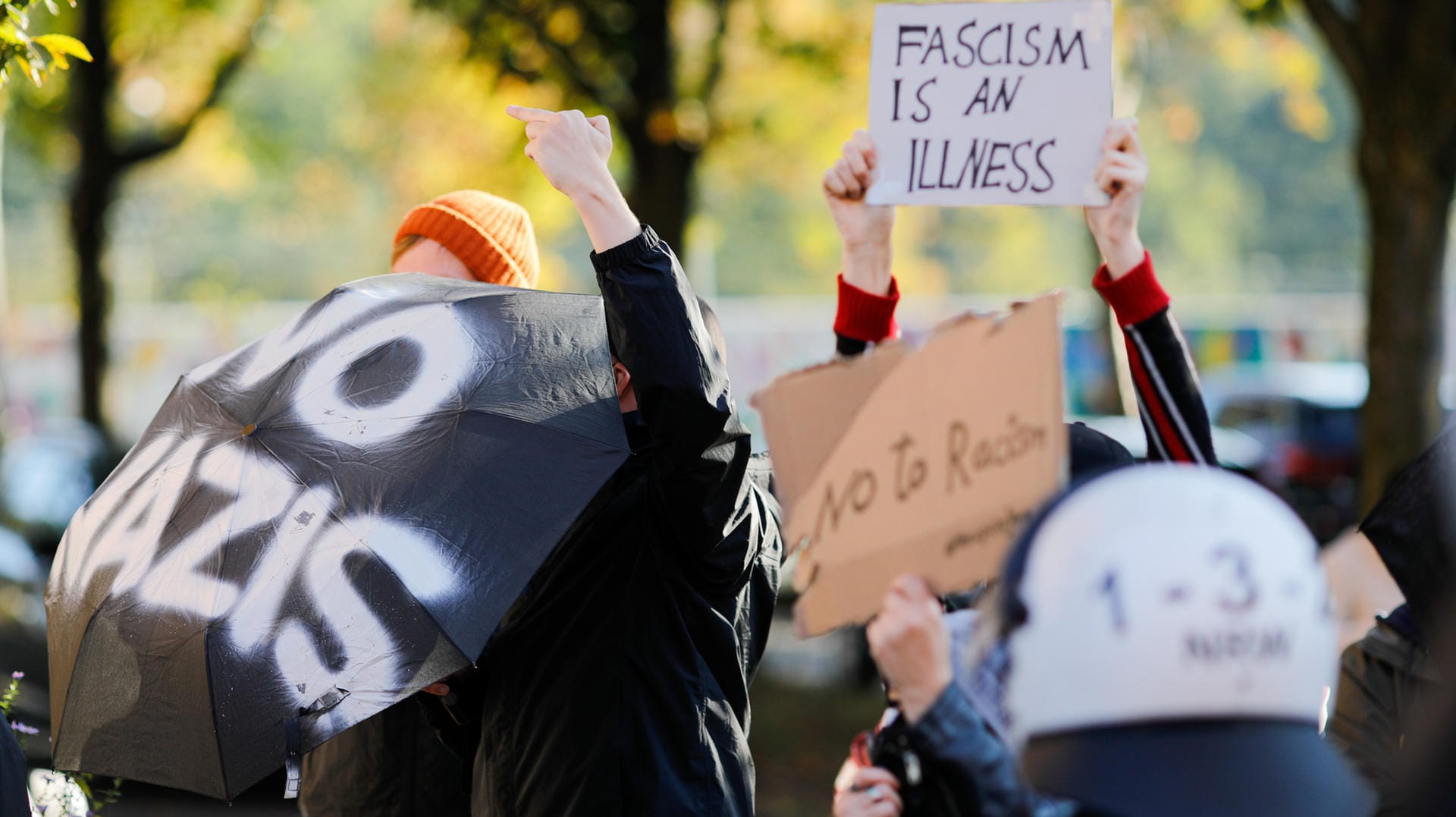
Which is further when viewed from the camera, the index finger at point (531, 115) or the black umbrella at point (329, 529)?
Result: the index finger at point (531, 115)

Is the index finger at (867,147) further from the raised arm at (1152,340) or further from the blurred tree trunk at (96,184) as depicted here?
the blurred tree trunk at (96,184)

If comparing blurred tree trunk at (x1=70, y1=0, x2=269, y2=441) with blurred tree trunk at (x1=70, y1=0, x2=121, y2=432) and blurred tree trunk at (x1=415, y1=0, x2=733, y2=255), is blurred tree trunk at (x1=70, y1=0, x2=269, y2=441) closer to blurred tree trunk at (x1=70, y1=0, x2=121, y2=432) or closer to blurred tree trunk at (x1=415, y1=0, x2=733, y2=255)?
blurred tree trunk at (x1=70, y1=0, x2=121, y2=432)

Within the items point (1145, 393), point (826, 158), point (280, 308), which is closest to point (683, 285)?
point (1145, 393)

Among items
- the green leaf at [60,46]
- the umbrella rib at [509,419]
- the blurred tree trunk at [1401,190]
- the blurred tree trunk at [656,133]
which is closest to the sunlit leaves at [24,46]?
the green leaf at [60,46]

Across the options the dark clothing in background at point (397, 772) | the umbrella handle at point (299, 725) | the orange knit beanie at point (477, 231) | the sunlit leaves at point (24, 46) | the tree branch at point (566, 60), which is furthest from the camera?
the tree branch at point (566, 60)

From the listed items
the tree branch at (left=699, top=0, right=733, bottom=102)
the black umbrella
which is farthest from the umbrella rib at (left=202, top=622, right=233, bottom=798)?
the tree branch at (left=699, top=0, right=733, bottom=102)

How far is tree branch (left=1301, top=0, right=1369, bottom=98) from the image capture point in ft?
21.6

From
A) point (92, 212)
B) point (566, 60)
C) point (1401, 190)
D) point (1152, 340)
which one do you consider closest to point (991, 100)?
point (1152, 340)

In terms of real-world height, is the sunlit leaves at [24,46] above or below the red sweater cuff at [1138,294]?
above

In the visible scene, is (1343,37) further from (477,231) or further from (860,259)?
(860,259)

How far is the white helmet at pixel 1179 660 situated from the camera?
1682 mm

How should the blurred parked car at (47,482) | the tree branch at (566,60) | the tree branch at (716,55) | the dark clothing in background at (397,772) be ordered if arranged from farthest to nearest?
the tree branch at (716,55), the blurred parked car at (47,482), the tree branch at (566,60), the dark clothing in background at (397,772)

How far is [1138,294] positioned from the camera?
2328mm

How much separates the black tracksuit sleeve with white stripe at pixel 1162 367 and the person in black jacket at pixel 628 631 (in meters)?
0.68
